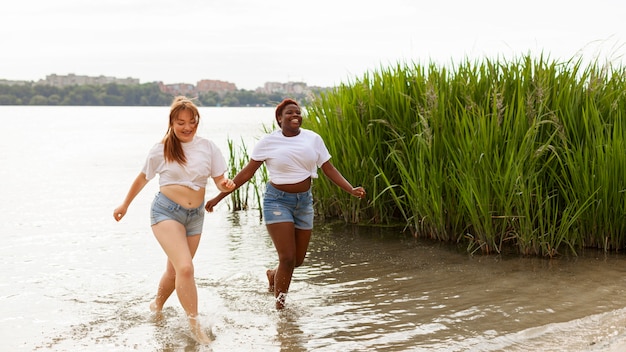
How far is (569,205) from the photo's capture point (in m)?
8.08

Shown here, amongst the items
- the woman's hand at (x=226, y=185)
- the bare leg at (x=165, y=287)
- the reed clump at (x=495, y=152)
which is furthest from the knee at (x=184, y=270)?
the reed clump at (x=495, y=152)

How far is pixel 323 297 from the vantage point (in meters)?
7.09

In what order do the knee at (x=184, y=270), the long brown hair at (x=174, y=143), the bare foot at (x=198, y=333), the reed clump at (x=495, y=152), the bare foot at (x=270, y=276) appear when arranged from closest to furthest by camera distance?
1. the knee at (x=184, y=270)
2. the long brown hair at (x=174, y=143)
3. the bare foot at (x=198, y=333)
4. the bare foot at (x=270, y=276)
5. the reed clump at (x=495, y=152)

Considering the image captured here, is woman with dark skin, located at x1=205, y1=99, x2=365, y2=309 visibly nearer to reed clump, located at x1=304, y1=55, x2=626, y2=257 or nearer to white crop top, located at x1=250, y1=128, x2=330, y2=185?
white crop top, located at x1=250, y1=128, x2=330, y2=185

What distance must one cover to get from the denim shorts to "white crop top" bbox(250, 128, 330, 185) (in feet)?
2.56

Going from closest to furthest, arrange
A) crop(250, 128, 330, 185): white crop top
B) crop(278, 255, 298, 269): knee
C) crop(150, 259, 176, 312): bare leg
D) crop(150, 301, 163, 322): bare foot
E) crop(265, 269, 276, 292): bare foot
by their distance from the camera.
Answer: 1. crop(150, 259, 176, 312): bare leg
2. crop(250, 128, 330, 185): white crop top
3. crop(278, 255, 298, 269): knee
4. crop(150, 301, 163, 322): bare foot
5. crop(265, 269, 276, 292): bare foot

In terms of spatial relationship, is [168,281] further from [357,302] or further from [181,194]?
[357,302]

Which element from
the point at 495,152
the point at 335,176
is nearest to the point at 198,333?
the point at 335,176

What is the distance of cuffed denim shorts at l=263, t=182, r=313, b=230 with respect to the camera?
242 inches

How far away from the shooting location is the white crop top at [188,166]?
219 inches

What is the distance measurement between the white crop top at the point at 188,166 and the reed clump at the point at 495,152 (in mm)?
3417

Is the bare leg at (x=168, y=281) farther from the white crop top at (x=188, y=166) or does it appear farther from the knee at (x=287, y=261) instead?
the knee at (x=287, y=261)

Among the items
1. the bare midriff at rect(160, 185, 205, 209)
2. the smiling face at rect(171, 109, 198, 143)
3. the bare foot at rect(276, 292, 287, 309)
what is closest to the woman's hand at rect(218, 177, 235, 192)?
the bare midriff at rect(160, 185, 205, 209)

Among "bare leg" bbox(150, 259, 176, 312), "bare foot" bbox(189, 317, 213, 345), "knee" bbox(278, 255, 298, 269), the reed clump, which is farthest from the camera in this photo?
the reed clump
